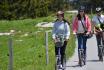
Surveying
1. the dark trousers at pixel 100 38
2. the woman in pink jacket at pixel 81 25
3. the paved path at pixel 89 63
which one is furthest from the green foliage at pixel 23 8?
the woman in pink jacket at pixel 81 25

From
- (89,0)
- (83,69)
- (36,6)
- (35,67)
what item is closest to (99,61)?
(83,69)

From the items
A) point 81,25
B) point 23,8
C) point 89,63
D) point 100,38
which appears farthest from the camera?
point 23,8

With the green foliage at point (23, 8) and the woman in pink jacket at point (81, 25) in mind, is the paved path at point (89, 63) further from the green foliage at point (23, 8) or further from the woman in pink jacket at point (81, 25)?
the green foliage at point (23, 8)

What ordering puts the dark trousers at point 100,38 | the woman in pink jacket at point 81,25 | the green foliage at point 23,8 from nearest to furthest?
the woman in pink jacket at point 81,25 < the dark trousers at point 100,38 < the green foliage at point 23,8

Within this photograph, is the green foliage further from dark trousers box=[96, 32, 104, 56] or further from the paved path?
dark trousers box=[96, 32, 104, 56]

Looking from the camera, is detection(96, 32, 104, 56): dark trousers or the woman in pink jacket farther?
detection(96, 32, 104, 56): dark trousers

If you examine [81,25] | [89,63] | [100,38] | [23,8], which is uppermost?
[23,8]

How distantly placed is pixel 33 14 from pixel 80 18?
62.3m

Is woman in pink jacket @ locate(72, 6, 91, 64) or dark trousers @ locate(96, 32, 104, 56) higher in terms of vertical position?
woman in pink jacket @ locate(72, 6, 91, 64)

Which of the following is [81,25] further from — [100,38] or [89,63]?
[89,63]

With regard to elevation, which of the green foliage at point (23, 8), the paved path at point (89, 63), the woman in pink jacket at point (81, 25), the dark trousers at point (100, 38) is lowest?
the paved path at point (89, 63)

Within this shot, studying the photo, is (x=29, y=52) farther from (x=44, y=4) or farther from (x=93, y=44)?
(x=44, y=4)

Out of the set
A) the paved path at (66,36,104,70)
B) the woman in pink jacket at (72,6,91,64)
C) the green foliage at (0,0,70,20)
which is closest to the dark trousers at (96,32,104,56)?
the paved path at (66,36,104,70)

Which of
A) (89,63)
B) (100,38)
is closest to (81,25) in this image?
(100,38)
